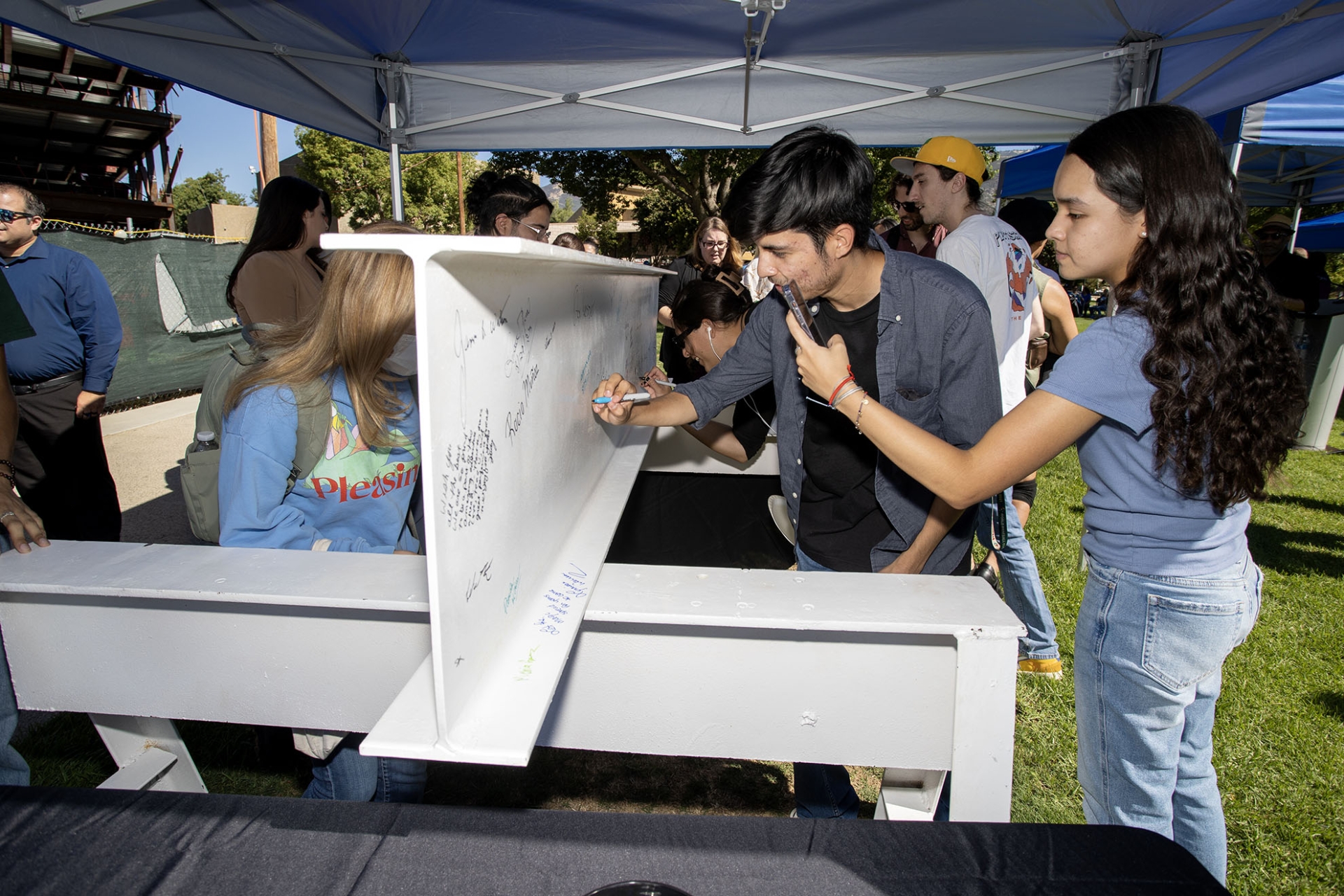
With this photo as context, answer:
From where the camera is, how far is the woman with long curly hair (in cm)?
118

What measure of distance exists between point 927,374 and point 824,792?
110 centimetres

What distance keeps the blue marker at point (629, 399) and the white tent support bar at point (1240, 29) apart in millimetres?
3147

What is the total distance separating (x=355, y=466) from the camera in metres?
1.76

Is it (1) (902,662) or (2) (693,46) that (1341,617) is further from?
(2) (693,46)

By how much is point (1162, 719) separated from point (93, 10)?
4144mm

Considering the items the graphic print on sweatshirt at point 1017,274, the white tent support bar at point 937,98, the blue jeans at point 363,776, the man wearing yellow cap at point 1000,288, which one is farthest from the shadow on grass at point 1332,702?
the blue jeans at point 363,776

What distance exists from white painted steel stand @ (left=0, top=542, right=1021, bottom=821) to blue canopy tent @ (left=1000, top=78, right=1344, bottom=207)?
4.19 meters

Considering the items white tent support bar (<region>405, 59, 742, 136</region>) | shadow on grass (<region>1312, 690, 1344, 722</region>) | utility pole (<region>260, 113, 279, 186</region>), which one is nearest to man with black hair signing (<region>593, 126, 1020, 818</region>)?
shadow on grass (<region>1312, 690, 1344, 722</region>)

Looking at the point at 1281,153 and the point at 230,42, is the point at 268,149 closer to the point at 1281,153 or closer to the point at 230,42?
the point at 230,42

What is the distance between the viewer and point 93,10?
2811mm

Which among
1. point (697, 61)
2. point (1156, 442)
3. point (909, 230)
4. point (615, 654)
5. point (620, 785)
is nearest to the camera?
point (1156, 442)

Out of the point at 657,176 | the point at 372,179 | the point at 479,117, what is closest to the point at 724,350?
the point at 479,117

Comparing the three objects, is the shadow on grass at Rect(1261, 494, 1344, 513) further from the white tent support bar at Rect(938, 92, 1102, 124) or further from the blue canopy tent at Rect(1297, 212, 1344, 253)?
the blue canopy tent at Rect(1297, 212, 1344, 253)

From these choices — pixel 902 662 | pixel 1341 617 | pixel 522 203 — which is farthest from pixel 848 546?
pixel 1341 617
